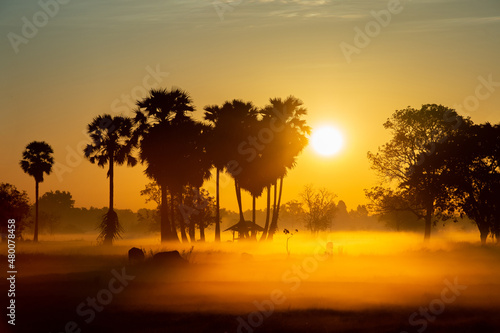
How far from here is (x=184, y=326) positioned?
2317 cm

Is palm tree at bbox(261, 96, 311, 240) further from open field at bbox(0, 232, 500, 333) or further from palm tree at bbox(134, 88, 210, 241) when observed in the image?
open field at bbox(0, 232, 500, 333)

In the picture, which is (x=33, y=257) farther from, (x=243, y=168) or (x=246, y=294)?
(x=243, y=168)

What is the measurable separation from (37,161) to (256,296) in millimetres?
63700

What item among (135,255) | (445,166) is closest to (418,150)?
(445,166)

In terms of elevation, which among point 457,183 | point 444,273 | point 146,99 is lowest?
point 444,273

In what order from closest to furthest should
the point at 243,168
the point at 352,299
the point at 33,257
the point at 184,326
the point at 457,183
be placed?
the point at 184,326 → the point at 352,299 → the point at 33,257 → the point at 457,183 → the point at 243,168

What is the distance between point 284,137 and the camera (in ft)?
251

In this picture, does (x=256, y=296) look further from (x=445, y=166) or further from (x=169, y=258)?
(x=445, y=166)

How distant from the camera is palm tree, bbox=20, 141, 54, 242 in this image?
85250 millimetres

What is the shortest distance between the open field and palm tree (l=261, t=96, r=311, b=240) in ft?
103

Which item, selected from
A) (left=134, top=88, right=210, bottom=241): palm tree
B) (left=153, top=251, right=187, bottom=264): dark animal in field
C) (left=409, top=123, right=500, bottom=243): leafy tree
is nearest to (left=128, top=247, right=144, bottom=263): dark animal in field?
(left=153, top=251, right=187, bottom=264): dark animal in field

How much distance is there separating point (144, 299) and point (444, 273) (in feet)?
60.6

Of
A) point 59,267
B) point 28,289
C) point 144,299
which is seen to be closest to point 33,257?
point 59,267

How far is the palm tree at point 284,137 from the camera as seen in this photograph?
75.5 m
